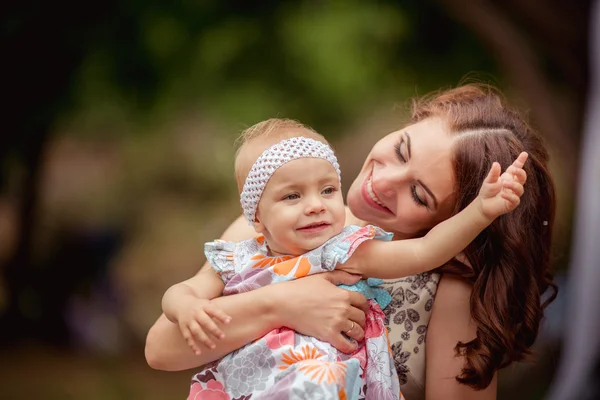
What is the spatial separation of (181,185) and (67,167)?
0.81m

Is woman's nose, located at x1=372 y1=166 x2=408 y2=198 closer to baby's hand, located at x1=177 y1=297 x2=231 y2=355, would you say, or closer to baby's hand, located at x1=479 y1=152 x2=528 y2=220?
baby's hand, located at x1=479 y1=152 x2=528 y2=220

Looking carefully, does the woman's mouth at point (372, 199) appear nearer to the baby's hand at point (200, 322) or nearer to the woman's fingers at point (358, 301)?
the woman's fingers at point (358, 301)

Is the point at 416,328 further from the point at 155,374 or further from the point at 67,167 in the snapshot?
the point at 67,167

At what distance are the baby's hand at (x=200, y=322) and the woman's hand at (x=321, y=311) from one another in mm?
137

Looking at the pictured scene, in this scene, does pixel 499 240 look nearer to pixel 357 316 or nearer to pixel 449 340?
pixel 449 340

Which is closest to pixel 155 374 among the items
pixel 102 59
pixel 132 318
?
pixel 132 318

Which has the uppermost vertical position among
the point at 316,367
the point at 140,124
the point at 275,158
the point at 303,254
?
the point at 140,124

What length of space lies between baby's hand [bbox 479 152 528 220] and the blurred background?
2.75 meters

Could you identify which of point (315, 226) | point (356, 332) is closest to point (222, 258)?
point (315, 226)

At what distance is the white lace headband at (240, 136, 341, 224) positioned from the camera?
4.78 feet

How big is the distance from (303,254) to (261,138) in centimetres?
28

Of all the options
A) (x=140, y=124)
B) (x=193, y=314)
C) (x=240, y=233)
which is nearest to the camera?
(x=193, y=314)

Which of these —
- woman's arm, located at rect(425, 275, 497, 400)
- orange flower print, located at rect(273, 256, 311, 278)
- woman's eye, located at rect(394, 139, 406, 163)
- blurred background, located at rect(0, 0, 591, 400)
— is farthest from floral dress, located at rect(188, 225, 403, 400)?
blurred background, located at rect(0, 0, 591, 400)

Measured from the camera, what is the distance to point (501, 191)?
1315 millimetres
